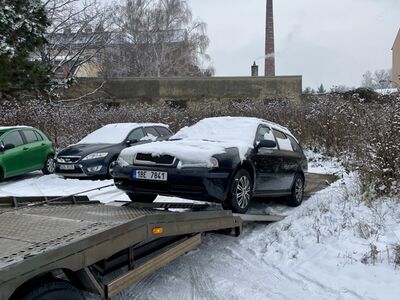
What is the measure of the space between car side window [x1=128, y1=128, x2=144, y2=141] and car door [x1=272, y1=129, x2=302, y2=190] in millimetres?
5208

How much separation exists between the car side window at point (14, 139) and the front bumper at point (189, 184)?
7.23 m

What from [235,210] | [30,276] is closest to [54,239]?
[30,276]

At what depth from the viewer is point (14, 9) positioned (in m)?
18.2

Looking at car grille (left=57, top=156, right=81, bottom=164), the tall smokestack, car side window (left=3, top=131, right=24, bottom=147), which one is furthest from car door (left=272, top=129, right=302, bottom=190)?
the tall smokestack

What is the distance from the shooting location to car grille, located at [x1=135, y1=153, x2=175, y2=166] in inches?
249

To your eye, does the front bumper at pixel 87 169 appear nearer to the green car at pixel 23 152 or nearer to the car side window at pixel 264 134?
the green car at pixel 23 152

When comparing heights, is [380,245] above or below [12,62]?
below

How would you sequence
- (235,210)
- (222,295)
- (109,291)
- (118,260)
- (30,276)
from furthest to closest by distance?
(235,210) < (222,295) < (118,260) < (109,291) < (30,276)

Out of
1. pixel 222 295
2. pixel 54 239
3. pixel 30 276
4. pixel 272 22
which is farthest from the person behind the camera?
pixel 272 22

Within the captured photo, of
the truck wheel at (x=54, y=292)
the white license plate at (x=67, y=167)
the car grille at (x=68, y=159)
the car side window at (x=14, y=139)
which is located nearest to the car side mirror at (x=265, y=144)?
the truck wheel at (x=54, y=292)

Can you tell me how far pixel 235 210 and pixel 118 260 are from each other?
269 cm

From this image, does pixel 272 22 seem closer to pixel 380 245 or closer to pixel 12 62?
pixel 12 62

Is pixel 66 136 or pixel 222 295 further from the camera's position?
pixel 66 136

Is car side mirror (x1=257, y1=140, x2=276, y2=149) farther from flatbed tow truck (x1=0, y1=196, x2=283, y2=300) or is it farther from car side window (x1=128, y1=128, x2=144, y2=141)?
car side window (x1=128, y1=128, x2=144, y2=141)
